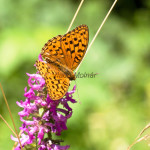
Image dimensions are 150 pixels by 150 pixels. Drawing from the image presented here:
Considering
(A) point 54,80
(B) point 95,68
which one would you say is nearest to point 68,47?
(A) point 54,80

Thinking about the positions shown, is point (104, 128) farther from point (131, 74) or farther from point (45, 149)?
point (45, 149)

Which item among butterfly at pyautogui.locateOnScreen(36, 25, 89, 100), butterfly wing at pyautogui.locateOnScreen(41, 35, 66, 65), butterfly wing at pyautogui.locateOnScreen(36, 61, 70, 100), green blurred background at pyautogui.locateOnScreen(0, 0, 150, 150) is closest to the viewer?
butterfly wing at pyautogui.locateOnScreen(36, 61, 70, 100)

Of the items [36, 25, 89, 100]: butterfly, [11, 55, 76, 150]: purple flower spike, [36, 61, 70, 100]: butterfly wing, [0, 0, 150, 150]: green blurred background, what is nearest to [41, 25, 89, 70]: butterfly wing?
[36, 25, 89, 100]: butterfly

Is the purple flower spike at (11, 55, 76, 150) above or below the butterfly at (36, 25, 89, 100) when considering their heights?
below

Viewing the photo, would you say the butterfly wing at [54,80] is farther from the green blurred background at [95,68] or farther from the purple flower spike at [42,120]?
the green blurred background at [95,68]

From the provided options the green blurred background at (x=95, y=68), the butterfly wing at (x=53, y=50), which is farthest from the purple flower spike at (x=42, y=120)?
the green blurred background at (x=95, y=68)

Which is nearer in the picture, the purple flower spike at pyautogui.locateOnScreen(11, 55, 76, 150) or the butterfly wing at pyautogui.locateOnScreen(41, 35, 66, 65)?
the purple flower spike at pyautogui.locateOnScreen(11, 55, 76, 150)

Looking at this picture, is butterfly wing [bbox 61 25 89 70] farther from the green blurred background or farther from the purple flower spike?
the green blurred background

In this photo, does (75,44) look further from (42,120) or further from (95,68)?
(95,68)

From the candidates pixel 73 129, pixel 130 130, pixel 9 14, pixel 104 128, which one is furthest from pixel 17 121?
pixel 9 14

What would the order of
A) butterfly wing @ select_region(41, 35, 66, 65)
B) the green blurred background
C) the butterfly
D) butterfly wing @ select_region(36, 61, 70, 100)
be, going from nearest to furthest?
1. butterfly wing @ select_region(36, 61, 70, 100)
2. the butterfly
3. butterfly wing @ select_region(41, 35, 66, 65)
4. the green blurred background
